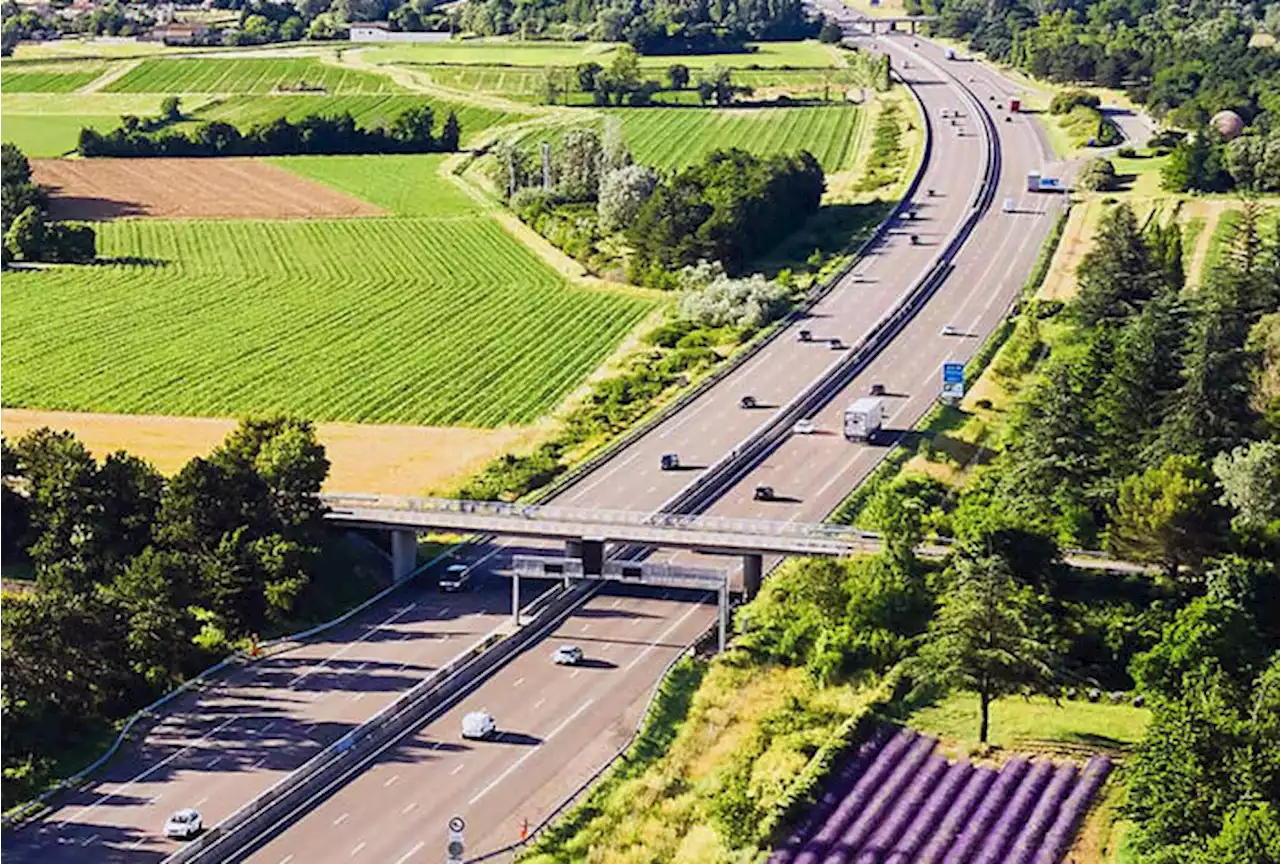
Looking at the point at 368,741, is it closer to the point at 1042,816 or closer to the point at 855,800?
the point at 855,800

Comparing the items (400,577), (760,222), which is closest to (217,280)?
(760,222)

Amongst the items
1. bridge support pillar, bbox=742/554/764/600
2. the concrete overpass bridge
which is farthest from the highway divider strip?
bridge support pillar, bbox=742/554/764/600

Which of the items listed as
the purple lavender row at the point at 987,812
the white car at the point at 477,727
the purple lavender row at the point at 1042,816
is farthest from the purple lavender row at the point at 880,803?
the white car at the point at 477,727

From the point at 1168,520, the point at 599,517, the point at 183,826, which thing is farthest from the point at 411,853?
the point at 1168,520

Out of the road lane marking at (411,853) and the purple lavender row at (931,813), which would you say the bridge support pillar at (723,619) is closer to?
the purple lavender row at (931,813)

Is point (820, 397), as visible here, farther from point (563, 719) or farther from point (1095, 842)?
point (1095, 842)

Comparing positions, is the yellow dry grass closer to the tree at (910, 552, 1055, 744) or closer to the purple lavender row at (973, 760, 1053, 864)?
the tree at (910, 552, 1055, 744)
